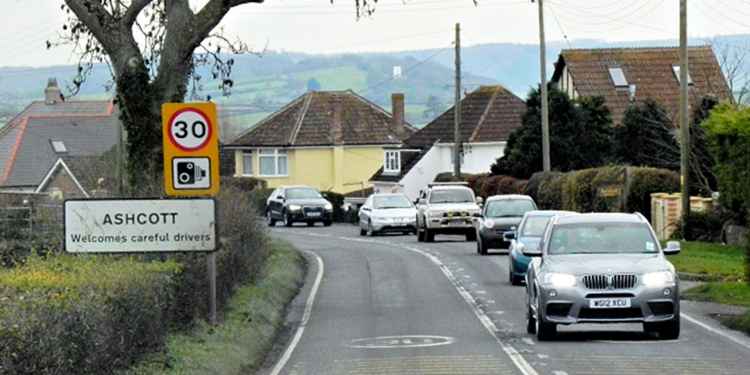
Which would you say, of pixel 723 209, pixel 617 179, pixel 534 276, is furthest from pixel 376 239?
pixel 534 276

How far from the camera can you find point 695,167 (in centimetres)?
4503

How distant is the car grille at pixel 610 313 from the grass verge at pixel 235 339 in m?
4.03

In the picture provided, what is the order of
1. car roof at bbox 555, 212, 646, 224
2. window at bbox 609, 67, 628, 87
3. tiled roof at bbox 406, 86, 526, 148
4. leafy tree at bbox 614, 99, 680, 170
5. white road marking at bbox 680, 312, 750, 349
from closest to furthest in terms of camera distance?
white road marking at bbox 680, 312, 750, 349, car roof at bbox 555, 212, 646, 224, leafy tree at bbox 614, 99, 680, 170, window at bbox 609, 67, 628, 87, tiled roof at bbox 406, 86, 526, 148

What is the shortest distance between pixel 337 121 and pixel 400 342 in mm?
77800

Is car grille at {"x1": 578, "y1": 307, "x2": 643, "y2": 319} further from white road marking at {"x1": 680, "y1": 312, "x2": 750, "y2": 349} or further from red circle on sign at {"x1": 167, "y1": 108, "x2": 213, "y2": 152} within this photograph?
red circle on sign at {"x1": 167, "y1": 108, "x2": 213, "y2": 152}

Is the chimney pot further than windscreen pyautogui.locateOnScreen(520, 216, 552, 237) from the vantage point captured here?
Yes

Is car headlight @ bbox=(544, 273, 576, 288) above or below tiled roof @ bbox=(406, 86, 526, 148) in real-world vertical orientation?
below

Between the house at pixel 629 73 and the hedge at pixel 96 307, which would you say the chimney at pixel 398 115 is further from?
the hedge at pixel 96 307

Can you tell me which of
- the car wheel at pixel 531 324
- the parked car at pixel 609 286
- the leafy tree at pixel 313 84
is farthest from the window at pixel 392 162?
the parked car at pixel 609 286

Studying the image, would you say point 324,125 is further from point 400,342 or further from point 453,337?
point 400,342

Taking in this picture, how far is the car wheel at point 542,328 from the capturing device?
1912cm

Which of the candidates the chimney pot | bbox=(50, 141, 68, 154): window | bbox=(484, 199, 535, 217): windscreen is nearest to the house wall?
the chimney pot

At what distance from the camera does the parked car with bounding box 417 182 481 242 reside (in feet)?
159

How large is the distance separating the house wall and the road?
60509 millimetres
